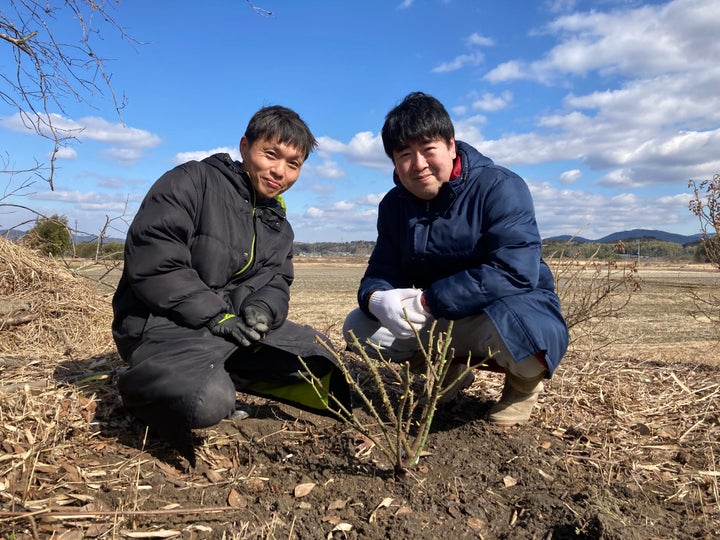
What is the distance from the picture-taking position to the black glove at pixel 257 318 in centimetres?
283

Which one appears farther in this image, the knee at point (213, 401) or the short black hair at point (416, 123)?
the short black hair at point (416, 123)

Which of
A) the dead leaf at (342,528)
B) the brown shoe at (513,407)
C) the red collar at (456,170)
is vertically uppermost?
the red collar at (456,170)

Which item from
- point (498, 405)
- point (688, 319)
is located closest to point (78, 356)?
point (498, 405)

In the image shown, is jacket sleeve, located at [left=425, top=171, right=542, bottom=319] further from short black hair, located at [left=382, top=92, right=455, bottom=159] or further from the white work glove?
short black hair, located at [left=382, top=92, right=455, bottom=159]

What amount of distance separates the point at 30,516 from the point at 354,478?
1262 mm

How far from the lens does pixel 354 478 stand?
2.42 m

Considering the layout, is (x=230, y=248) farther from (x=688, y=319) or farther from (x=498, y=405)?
(x=688, y=319)

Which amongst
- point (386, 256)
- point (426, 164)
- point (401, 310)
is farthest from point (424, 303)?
point (426, 164)

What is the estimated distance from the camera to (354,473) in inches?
97.5

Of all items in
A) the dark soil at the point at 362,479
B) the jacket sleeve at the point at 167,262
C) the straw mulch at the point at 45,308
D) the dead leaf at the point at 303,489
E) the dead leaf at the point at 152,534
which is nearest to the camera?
the dead leaf at the point at 152,534

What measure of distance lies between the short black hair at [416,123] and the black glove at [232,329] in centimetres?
127

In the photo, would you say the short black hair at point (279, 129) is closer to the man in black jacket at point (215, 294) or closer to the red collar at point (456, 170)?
the man in black jacket at point (215, 294)

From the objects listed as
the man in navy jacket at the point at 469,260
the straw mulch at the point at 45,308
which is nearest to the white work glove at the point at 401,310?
the man in navy jacket at the point at 469,260

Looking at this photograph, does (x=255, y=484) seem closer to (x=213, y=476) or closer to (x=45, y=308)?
(x=213, y=476)
